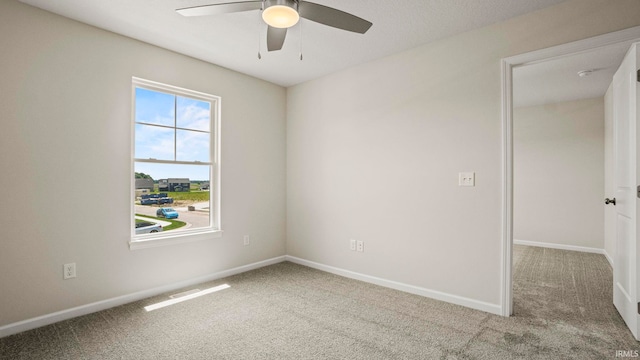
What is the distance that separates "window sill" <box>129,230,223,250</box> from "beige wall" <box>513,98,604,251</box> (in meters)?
5.35

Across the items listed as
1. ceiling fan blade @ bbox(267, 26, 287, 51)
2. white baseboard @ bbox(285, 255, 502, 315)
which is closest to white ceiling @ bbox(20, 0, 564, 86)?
ceiling fan blade @ bbox(267, 26, 287, 51)

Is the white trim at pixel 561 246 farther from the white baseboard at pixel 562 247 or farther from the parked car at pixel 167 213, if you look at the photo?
the parked car at pixel 167 213

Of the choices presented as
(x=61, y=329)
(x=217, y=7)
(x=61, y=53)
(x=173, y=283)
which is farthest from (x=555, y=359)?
(x=61, y=53)

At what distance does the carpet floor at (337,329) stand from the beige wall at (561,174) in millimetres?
2121

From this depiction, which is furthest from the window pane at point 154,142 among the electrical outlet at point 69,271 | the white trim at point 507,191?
the white trim at point 507,191

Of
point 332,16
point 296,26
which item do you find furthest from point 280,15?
point 296,26

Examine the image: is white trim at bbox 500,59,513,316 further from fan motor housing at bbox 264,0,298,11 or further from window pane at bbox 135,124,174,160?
window pane at bbox 135,124,174,160

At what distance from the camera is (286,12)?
1.77 m

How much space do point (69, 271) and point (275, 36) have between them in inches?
103

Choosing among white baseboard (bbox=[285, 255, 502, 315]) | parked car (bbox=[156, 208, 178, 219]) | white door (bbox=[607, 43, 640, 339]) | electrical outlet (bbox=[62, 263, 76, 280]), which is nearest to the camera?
white door (bbox=[607, 43, 640, 339])

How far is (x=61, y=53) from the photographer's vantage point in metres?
2.57

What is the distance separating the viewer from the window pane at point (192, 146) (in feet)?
11.2

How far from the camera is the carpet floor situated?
2066 millimetres

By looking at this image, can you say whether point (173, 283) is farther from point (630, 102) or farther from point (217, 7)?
point (630, 102)
